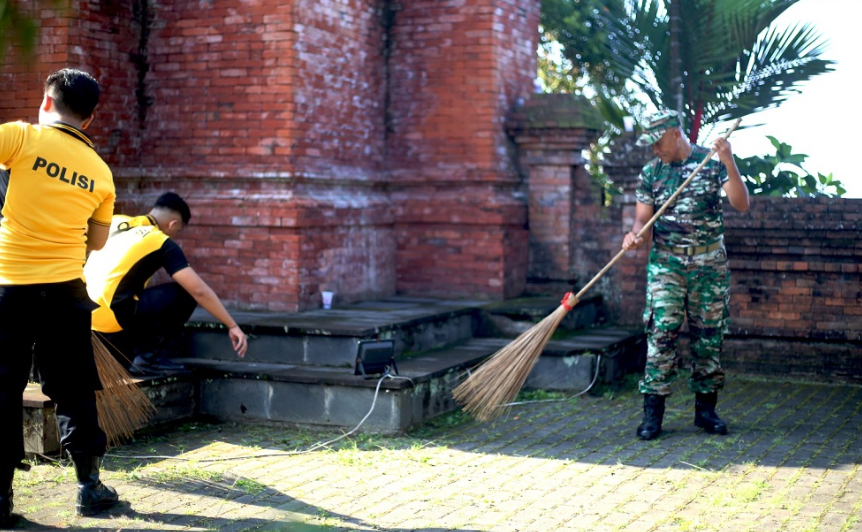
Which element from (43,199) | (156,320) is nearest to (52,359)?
(43,199)

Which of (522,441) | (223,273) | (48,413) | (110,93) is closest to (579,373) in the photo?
(522,441)

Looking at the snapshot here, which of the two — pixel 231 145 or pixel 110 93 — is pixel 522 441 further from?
pixel 110 93

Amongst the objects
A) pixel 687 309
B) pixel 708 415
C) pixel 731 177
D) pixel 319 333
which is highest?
pixel 731 177

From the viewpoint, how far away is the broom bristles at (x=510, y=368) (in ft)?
20.6

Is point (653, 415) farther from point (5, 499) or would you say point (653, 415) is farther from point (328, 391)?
point (5, 499)

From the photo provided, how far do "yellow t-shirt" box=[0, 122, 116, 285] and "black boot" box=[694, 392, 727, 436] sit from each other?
4061 millimetres

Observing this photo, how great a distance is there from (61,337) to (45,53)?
4.19m

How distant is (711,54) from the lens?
11234mm

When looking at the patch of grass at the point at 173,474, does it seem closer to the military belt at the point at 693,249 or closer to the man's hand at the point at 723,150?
the military belt at the point at 693,249

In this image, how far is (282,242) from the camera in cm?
808

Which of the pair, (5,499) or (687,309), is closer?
(5,499)

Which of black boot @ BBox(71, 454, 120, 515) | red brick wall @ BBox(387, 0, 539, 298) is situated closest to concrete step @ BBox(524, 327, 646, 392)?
red brick wall @ BBox(387, 0, 539, 298)

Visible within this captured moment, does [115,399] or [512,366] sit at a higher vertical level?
[512,366]

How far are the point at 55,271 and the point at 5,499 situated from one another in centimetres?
103
